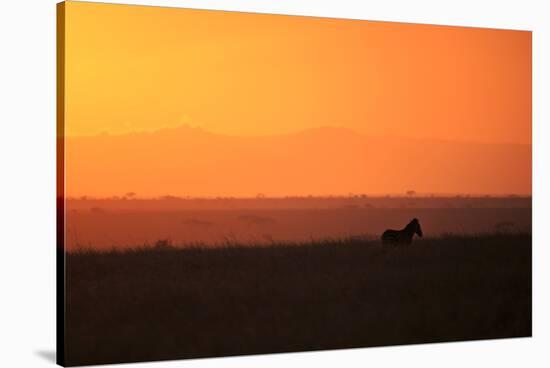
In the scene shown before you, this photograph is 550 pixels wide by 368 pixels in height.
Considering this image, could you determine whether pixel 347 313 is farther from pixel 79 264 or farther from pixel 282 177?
pixel 79 264

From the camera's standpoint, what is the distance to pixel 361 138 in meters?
10.3

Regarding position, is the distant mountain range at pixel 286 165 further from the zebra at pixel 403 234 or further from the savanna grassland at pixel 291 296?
the savanna grassland at pixel 291 296

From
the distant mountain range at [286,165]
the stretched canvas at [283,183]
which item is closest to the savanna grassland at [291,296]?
the stretched canvas at [283,183]

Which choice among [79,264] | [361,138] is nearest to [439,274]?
[361,138]

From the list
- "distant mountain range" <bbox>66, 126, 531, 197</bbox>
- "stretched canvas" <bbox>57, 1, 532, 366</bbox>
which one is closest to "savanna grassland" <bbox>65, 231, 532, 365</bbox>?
"stretched canvas" <bbox>57, 1, 532, 366</bbox>

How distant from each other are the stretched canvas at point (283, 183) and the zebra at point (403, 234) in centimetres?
1

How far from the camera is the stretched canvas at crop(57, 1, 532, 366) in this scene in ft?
31.0

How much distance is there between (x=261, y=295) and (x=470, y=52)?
2.68 meters

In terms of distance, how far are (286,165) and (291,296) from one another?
1.01 metres

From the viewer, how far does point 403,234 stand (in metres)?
10.5

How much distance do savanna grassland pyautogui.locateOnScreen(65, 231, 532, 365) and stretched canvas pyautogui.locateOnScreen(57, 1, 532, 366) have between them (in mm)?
15

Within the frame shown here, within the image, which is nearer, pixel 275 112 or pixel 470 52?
pixel 275 112

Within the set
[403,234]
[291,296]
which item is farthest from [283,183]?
[403,234]

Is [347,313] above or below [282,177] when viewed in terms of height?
below
